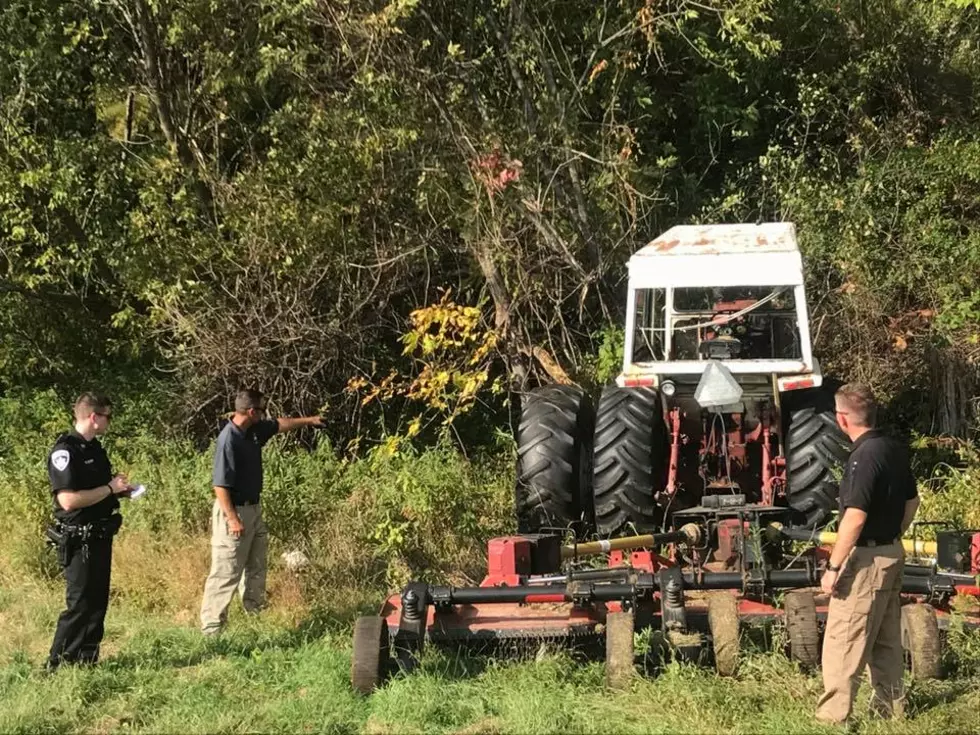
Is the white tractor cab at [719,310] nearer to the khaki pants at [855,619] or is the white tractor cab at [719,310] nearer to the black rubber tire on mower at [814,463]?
the black rubber tire on mower at [814,463]

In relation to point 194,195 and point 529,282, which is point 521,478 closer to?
point 529,282

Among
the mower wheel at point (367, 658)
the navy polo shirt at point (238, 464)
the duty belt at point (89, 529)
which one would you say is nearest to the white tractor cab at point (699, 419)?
the navy polo shirt at point (238, 464)

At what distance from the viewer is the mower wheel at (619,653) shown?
4.79 metres

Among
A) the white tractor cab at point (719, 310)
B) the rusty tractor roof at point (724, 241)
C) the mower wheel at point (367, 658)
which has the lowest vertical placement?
Answer: the mower wheel at point (367, 658)

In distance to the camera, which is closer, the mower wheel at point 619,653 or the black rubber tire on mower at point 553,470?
the mower wheel at point 619,653

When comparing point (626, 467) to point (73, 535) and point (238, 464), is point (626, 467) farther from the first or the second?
point (73, 535)

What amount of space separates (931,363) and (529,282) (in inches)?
147

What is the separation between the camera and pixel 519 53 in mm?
9195

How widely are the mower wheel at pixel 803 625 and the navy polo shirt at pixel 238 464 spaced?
330 centimetres

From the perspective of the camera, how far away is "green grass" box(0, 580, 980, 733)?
4582 mm

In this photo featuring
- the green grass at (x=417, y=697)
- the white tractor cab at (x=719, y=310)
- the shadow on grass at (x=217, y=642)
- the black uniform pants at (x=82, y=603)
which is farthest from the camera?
the white tractor cab at (x=719, y=310)

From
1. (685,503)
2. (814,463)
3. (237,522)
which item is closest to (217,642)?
(237,522)

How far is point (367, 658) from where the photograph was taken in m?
5.03

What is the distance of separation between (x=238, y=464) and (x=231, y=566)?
61cm
